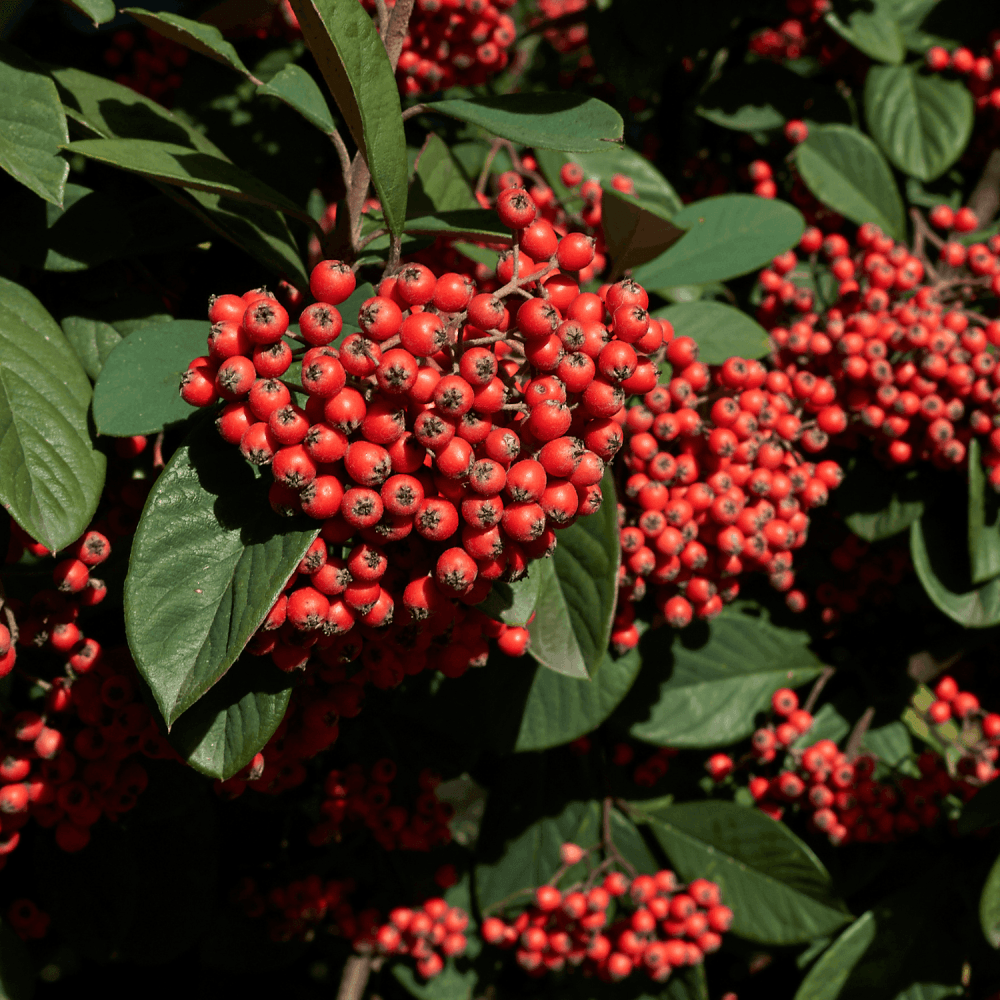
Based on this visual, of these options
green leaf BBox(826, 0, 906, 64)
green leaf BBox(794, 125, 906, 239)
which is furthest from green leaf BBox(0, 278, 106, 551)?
green leaf BBox(826, 0, 906, 64)

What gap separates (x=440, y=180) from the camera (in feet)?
7.06

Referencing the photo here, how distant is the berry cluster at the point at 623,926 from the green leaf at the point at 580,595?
4.20 ft

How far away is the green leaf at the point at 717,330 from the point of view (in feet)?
7.37

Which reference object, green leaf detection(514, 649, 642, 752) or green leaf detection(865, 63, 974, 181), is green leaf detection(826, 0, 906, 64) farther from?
green leaf detection(514, 649, 642, 752)

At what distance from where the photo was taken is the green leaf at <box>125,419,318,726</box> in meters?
1.25

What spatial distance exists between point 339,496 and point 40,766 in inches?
42.9

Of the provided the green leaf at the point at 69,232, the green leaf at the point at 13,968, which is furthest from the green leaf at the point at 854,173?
the green leaf at the point at 13,968

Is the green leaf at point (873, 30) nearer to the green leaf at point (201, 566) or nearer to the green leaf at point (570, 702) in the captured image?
the green leaf at point (570, 702)

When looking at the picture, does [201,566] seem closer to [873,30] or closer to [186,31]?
[186,31]

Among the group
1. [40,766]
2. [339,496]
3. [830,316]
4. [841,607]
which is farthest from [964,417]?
[40,766]

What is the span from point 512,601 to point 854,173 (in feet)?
7.49

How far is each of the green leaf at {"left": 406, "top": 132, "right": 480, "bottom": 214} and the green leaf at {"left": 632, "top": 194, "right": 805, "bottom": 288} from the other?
552 mm

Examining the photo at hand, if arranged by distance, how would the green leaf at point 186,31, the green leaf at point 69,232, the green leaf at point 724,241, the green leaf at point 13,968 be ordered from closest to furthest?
the green leaf at point 186,31 → the green leaf at point 69,232 → the green leaf at point 13,968 → the green leaf at point 724,241

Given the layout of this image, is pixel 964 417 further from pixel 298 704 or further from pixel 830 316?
pixel 298 704
